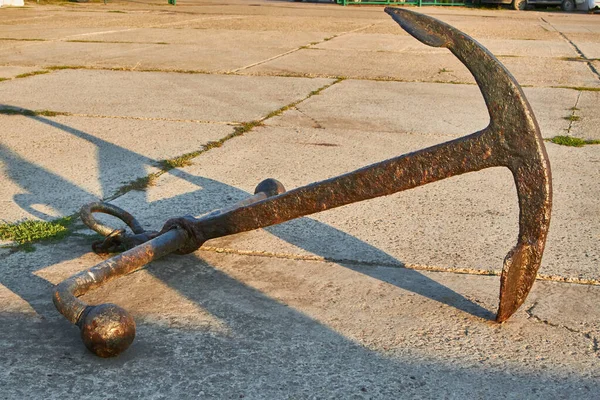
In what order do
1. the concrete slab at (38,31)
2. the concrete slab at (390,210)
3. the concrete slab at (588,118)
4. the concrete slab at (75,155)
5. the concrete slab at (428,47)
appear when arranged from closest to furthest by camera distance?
the concrete slab at (390,210) < the concrete slab at (75,155) < the concrete slab at (588,118) < the concrete slab at (428,47) < the concrete slab at (38,31)

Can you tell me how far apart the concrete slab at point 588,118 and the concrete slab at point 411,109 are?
75mm

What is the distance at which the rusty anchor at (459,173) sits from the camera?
2178 mm

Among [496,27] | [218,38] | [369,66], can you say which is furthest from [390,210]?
[496,27]

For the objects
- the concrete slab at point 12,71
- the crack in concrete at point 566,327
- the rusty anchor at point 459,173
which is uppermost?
the rusty anchor at point 459,173

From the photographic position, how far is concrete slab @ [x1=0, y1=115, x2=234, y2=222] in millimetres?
3449

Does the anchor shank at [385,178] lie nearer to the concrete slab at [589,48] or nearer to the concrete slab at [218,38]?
the concrete slab at [218,38]

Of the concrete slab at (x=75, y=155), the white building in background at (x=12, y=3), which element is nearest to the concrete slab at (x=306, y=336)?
the concrete slab at (x=75, y=155)

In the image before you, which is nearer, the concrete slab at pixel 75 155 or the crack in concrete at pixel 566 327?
the crack in concrete at pixel 566 327

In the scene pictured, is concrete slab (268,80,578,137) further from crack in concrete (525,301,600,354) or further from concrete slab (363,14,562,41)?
concrete slab (363,14,562,41)

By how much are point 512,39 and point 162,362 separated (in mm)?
10061

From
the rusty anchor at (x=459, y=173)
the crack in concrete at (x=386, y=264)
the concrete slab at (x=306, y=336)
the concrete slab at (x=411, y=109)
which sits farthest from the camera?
the concrete slab at (x=411, y=109)

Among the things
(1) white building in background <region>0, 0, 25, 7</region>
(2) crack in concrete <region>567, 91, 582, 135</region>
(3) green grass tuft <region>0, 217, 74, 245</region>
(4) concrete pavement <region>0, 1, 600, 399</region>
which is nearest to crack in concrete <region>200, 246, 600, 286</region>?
(4) concrete pavement <region>0, 1, 600, 399</region>

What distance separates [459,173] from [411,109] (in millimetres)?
3515

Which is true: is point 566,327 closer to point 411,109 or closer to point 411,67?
point 411,109
